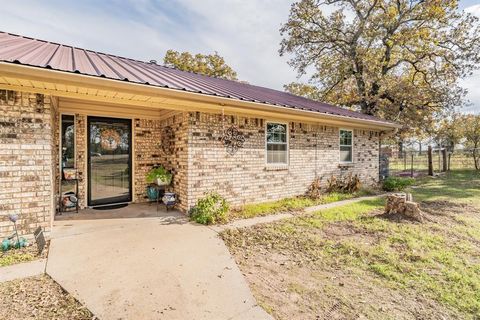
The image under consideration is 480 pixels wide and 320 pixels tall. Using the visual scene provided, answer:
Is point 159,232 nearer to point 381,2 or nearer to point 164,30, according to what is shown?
point 164,30

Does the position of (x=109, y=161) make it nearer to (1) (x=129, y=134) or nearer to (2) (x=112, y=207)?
(1) (x=129, y=134)

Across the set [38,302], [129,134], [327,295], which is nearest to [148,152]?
[129,134]

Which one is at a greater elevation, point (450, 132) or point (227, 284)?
point (450, 132)

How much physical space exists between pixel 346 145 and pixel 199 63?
16605mm

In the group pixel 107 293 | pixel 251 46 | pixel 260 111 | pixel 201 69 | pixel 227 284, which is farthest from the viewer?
pixel 201 69

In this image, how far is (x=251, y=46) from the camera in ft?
47.1

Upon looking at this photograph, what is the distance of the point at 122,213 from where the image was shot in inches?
228

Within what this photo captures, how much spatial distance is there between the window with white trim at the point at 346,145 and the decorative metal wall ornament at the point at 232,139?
490 centimetres

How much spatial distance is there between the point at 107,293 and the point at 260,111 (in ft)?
16.7

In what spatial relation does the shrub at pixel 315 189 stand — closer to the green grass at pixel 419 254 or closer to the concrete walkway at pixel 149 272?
the green grass at pixel 419 254

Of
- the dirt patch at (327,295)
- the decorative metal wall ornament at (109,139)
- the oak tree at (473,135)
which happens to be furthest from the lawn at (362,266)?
the oak tree at (473,135)

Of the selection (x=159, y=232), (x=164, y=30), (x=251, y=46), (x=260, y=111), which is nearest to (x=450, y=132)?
(x=251, y=46)

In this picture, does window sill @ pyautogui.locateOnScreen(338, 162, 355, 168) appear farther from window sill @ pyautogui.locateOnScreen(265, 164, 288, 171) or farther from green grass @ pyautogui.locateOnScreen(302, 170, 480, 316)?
green grass @ pyautogui.locateOnScreen(302, 170, 480, 316)

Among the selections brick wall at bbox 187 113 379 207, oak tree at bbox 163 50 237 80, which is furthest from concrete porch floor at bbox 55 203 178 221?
oak tree at bbox 163 50 237 80
